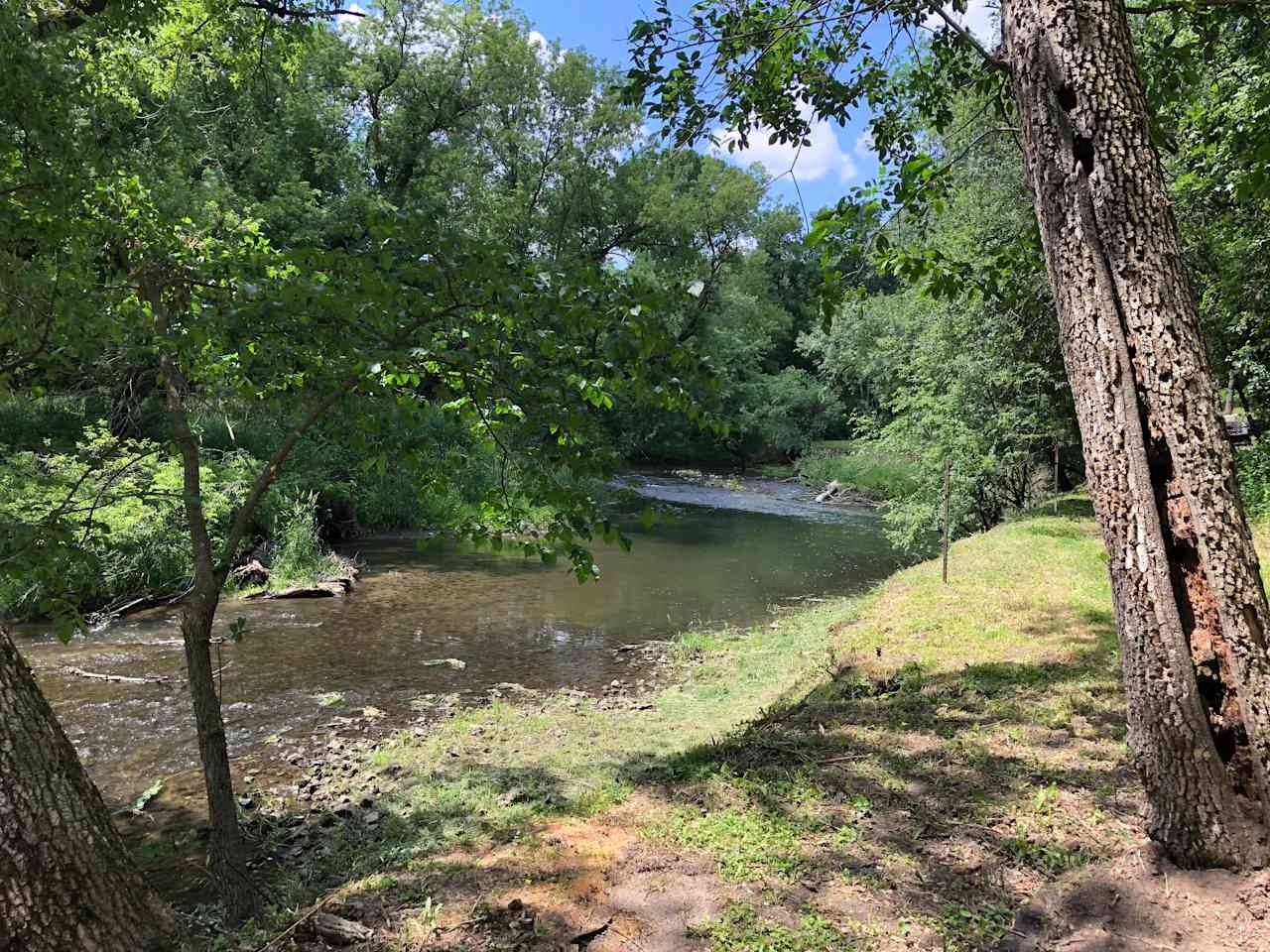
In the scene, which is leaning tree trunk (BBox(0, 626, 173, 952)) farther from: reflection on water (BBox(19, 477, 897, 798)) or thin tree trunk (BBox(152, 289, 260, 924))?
reflection on water (BBox(19, 477, 897, 798))

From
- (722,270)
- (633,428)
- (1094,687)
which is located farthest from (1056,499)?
(633,428)

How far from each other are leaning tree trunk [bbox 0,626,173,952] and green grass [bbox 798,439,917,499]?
17.5 meters

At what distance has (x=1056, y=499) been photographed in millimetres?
14992

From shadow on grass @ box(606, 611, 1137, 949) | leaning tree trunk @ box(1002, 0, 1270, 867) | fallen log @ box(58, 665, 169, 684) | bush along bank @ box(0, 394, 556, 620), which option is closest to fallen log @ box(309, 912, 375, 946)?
shadow on grass @ box(606, 611, 1137, 949)

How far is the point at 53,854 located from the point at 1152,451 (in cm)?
386

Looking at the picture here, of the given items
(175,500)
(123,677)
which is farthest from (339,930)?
(123,677)

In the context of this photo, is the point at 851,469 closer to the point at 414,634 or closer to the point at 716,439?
the point at 414,634

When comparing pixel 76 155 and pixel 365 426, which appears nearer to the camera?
pixel 365 426

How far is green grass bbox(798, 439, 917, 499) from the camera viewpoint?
23.7m

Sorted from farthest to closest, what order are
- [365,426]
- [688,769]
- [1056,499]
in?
[1056,499]
[688,769]
[365,426]

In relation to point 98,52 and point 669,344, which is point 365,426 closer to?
point 669,344

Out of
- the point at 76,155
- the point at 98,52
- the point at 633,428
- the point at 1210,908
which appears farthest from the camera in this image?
the point at 633,428

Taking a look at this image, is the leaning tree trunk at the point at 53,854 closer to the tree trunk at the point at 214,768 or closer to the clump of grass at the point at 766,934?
the tree trunk at the point at 214,768

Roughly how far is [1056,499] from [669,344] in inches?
571
